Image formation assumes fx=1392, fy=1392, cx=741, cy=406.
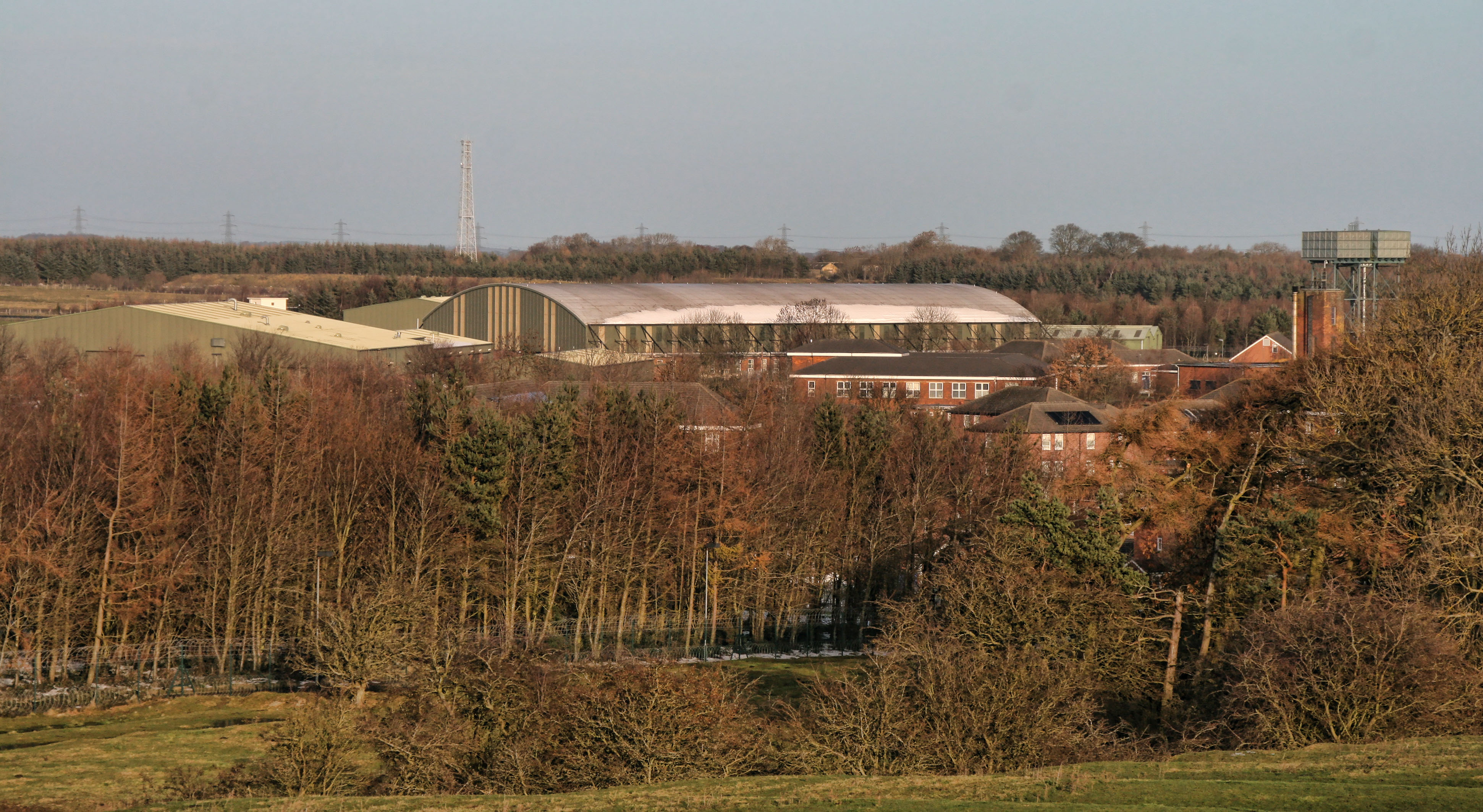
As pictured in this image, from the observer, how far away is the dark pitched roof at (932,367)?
83688 mm

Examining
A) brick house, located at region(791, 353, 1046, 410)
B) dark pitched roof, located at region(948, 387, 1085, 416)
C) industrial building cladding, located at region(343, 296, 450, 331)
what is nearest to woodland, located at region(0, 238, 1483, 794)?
dark pitched roof, located at region(948, 387, 1085, 416)

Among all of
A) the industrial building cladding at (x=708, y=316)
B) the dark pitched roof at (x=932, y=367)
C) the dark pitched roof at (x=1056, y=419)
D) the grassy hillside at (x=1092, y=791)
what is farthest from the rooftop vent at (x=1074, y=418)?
the grassy hillside at (x=1092, y=791)

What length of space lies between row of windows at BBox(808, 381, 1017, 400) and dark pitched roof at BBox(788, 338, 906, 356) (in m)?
5.85

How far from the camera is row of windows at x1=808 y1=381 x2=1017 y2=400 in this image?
80.7 meters

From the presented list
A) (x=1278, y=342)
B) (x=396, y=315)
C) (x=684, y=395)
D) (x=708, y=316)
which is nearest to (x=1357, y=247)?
(x=1278, y=342)

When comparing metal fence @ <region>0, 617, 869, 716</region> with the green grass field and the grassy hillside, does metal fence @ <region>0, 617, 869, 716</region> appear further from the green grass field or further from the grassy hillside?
the grassy hillside

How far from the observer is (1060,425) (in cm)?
6525

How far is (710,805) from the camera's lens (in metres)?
16.9

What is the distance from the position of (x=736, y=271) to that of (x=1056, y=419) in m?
102

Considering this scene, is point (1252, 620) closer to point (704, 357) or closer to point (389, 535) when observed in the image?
point (389, 535)

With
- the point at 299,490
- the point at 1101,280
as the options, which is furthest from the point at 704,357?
the point at 1101,280

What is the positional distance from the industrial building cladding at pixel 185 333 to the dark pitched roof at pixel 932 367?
2572 cm

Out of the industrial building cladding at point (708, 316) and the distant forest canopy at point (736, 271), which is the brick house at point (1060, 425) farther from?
the distant forest canopy at point (736, 271)

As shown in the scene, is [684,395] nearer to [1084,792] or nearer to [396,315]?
[1084,792]
